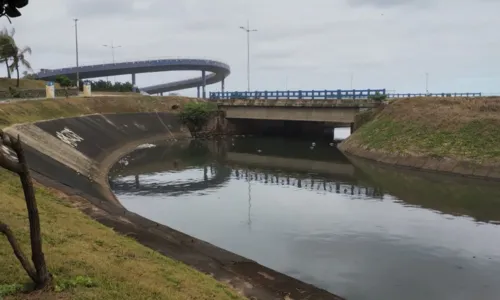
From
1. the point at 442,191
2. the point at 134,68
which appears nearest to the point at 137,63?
the point at 134,68

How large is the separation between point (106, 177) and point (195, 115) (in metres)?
39.9

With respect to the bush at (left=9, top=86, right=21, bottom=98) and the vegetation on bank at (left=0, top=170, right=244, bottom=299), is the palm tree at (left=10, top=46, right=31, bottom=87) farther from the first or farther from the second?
the vegetation on bank at (left=0, top=170, right=244, bottom=299)

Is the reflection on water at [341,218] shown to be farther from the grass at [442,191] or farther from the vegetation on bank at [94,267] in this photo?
the vegetation on bank at [94,267]

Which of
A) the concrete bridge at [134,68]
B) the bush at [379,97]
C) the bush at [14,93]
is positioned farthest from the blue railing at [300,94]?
the bush at [14,93]

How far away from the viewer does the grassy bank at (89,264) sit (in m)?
10.3

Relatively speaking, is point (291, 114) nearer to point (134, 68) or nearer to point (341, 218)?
point (341, 218)

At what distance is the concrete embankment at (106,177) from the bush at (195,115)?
223 cm

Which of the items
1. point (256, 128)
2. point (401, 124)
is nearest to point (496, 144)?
point (401, 124)

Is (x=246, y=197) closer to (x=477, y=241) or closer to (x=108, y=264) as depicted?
(x=477, y=241)

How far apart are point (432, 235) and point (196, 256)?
13.5 m

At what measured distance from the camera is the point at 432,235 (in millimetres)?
24047

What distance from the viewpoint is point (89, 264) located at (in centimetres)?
1205

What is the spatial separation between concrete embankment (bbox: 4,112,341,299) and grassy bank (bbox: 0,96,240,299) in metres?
1.45

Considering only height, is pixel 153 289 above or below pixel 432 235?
above
